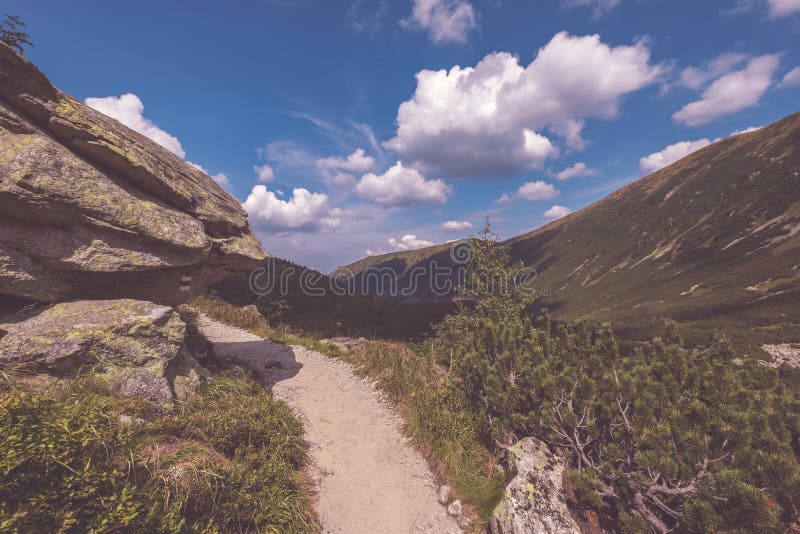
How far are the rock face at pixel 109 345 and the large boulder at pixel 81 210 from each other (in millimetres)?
751

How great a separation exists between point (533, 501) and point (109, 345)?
29.5 feet

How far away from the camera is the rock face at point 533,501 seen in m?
5.65

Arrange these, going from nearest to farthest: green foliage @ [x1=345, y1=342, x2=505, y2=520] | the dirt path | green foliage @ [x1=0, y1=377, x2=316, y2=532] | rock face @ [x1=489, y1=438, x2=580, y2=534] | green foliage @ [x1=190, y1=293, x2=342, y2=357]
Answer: green foliage @ [x1=0, y1=377, x2=316, y2=532] → rock face @ [x1=489, y1=438, x2=580, y2=534] → the dirt path → green foliage @ [x1=345, y1=342, x2=505, y2=520] → green foliage @ [x1=190, y1=293, x2=342, y2=357]

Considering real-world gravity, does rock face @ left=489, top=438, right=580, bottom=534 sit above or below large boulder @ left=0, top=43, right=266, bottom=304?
below

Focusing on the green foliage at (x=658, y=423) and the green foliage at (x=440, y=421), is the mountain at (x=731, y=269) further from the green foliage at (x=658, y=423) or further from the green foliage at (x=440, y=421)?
the green foliage at (x=658, y=423)

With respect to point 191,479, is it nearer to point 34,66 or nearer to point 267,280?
point 34,66

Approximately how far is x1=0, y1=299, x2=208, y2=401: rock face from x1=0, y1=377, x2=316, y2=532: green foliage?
50 cm

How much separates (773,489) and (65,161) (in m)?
13.3

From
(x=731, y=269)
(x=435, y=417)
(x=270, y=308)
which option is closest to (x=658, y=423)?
(x=435, y=417)

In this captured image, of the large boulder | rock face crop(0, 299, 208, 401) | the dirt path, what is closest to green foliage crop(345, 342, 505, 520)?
the dirt path

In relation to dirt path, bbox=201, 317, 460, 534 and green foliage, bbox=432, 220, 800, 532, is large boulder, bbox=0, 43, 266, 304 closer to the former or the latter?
dirt path, bbox=201, 317, 460, 534

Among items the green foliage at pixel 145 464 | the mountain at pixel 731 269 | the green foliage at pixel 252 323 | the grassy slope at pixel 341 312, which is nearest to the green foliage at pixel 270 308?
the grassy slope at pixel 341 312

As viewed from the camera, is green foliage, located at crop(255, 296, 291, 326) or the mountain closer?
green foliage, located at crop(255, 296, 291, 326)

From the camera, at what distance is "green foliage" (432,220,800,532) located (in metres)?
4.10
